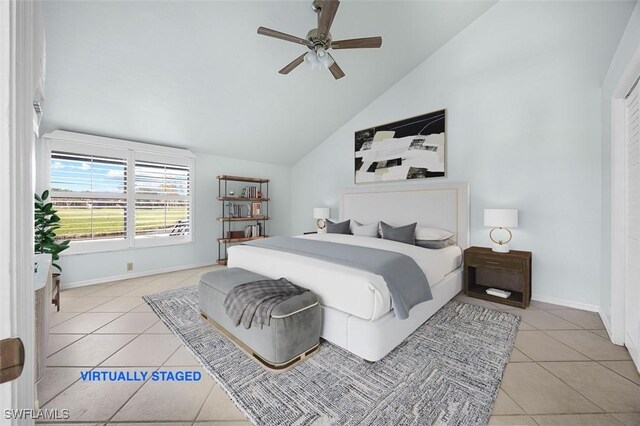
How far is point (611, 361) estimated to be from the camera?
6.06 ft

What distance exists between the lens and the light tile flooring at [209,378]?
140 centimetres

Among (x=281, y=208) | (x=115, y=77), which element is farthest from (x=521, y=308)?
(x=115, y=77)

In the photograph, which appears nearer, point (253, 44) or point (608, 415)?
point (608, 415)

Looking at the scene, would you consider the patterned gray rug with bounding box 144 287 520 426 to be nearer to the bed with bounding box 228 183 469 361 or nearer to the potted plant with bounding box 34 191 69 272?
the bed with bounding box 228 183 469 361

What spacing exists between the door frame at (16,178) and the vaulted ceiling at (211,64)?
2.53 meters

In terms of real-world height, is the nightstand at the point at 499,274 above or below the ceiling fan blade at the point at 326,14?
below

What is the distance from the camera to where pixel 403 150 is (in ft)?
13.3

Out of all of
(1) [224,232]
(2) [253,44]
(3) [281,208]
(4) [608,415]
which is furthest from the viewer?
(3) [281,208]

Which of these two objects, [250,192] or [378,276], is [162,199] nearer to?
[250,192]

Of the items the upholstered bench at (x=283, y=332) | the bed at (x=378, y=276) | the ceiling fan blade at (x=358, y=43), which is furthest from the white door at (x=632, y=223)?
the upholstered bench at (x=283, y=332)

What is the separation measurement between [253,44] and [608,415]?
4097 mm

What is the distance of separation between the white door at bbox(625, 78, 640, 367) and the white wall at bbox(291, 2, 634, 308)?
0.74 metres

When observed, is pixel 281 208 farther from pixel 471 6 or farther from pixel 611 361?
pixel 611 361

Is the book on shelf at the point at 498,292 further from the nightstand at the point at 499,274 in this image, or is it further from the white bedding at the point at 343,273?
the white bedding at the point at 343,273
